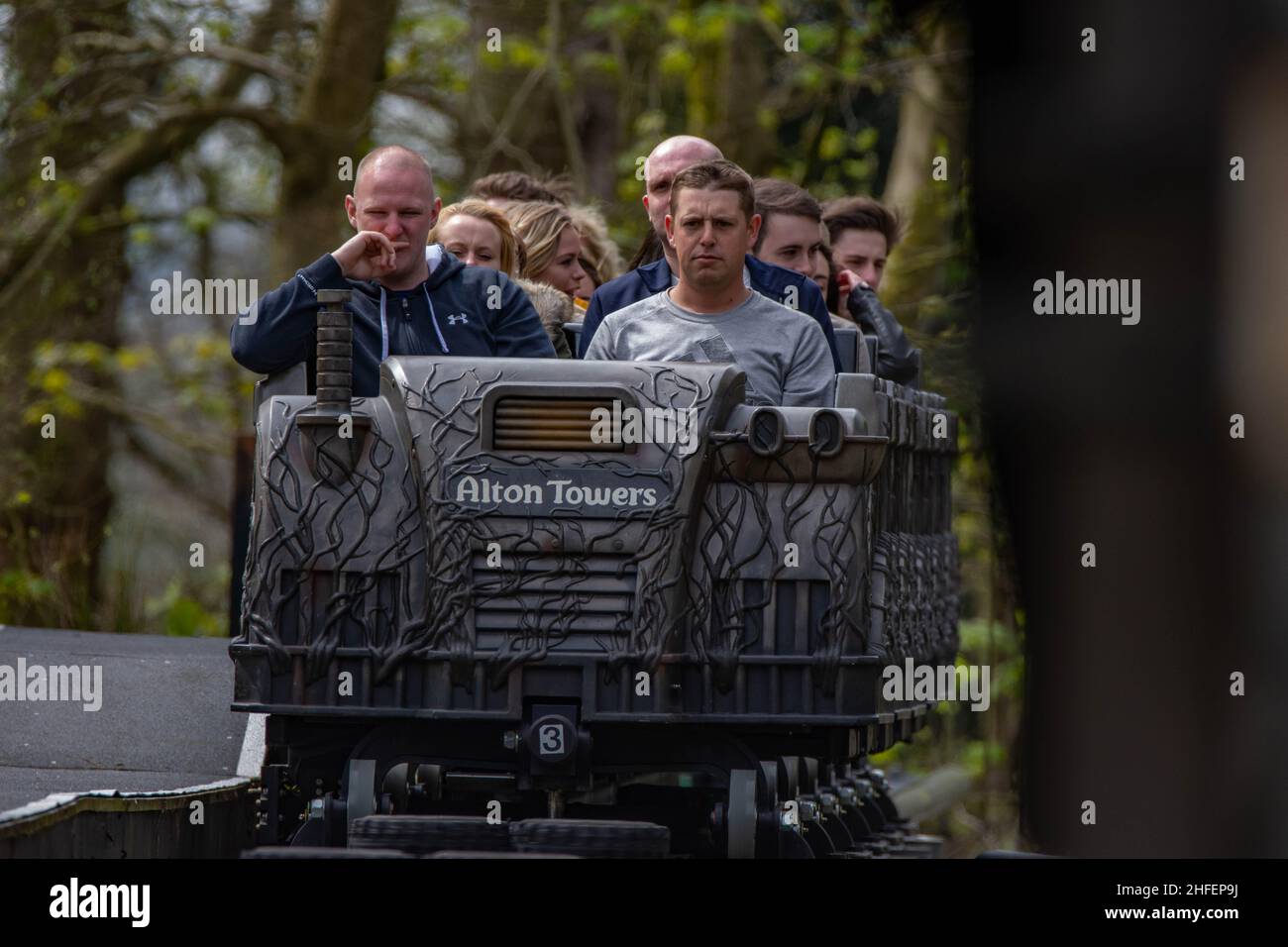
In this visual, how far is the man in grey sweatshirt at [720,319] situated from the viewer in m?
6.53

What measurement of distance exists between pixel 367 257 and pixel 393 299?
283mm

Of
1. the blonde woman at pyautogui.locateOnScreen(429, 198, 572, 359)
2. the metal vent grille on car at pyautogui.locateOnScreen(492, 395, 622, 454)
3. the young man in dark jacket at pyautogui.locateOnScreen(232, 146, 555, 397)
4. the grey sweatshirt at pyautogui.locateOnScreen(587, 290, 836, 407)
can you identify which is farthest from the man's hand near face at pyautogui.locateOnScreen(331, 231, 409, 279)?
the blonde woman at pyautogui.locateOnScreen(429, 198, 572, 359)

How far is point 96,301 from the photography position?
1703 cm

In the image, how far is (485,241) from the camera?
317 inches

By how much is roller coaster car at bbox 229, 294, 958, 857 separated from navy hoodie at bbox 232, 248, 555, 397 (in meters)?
0.39

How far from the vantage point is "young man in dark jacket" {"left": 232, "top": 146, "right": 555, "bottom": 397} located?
629 centimetres

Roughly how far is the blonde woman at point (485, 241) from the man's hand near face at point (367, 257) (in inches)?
54.1

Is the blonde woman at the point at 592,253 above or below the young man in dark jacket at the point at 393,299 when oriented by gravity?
above

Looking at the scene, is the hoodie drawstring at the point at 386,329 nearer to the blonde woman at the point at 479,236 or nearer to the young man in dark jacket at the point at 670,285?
the young man in dark jacket at the point at 670,285

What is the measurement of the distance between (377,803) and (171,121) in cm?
1146

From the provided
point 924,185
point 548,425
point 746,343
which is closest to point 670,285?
point 746,343

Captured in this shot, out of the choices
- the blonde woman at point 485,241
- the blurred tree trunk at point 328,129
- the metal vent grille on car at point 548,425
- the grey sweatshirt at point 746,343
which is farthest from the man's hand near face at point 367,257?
the blurred tree trunk at point 328,129

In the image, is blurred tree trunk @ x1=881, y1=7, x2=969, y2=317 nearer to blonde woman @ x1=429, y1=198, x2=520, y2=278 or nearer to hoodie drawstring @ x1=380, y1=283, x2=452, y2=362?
blonde woman @ x1=429, y1=198, x2=520, y2=278
